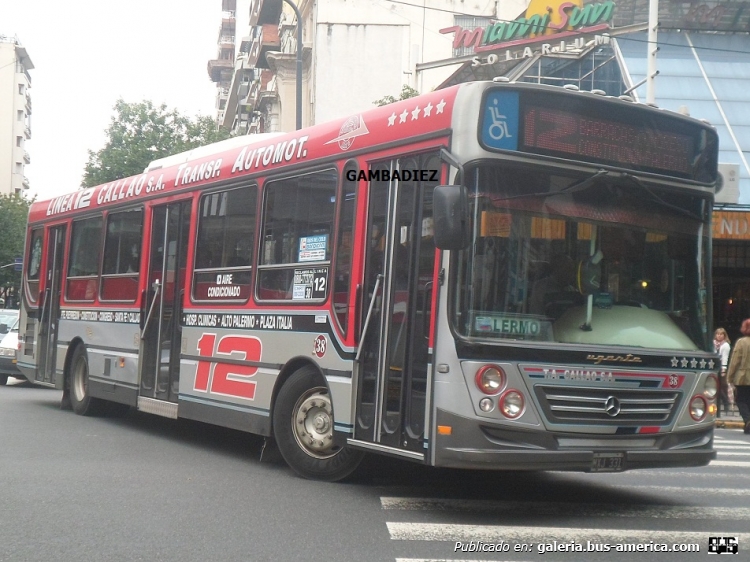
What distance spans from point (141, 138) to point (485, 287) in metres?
45.3

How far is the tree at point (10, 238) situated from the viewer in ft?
217

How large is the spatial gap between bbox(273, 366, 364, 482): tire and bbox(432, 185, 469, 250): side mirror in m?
2.31

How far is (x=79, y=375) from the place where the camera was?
14688mm

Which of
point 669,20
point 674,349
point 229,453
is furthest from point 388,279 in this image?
point 669,20

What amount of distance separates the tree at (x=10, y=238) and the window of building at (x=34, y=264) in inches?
1958

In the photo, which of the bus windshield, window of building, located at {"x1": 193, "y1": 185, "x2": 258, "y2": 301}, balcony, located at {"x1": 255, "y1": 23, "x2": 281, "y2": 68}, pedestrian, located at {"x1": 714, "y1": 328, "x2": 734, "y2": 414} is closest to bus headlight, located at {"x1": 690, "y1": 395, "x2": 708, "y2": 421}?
the bus windshield

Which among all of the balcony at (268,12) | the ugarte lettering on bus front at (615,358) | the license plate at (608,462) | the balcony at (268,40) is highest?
the balcony at (268,12)

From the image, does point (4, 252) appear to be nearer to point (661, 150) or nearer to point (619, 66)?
point (619, 66)

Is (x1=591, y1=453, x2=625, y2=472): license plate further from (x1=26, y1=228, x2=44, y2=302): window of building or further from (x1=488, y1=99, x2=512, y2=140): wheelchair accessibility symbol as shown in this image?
(x1=26, y1=228, x2=44, y2=302): window of building

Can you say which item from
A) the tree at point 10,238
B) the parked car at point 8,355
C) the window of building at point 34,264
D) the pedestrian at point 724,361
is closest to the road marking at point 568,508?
the window of building at point 34,264

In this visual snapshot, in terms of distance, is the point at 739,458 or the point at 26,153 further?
the point at 26,153

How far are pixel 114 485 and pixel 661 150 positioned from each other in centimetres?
503

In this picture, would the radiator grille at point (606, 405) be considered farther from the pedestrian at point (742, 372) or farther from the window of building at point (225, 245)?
the pedestrian at point (742, 372)

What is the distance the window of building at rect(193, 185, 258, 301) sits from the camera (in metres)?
10.4
